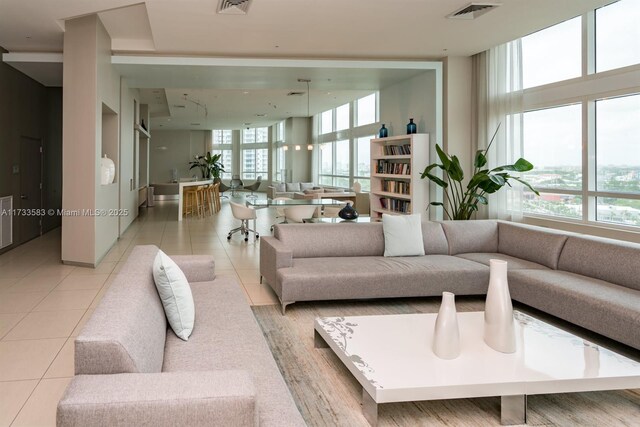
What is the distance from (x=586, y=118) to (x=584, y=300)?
3.69 metres

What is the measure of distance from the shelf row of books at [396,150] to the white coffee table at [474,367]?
227 inches

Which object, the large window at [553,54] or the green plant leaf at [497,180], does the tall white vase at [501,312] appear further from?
the large window at [553,54]

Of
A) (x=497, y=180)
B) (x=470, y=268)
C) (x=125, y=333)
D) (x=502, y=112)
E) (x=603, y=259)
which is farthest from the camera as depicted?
(x=502, y=112)

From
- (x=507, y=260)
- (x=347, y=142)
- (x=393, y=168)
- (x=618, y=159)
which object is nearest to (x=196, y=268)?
(x=507, y=260)

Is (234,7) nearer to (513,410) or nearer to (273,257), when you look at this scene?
(273,257)

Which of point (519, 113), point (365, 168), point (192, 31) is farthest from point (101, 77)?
point (365, 168)

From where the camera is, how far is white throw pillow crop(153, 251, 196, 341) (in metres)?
2.38

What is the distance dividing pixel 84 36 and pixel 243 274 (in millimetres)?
3562

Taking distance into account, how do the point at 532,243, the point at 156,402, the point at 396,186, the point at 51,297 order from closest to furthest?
the point at 156,402, the point at 51,297, the point at 532,243, the point at 396,186

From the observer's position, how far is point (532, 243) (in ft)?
15.9

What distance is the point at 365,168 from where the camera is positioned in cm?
1380

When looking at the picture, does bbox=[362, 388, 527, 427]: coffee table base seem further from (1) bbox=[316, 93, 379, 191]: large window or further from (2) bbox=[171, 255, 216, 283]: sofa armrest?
(1) bbox=[316, 93, 379, 191]: large window

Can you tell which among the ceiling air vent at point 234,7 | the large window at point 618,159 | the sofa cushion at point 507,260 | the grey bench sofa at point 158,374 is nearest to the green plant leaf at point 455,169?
the large window at point 618,159

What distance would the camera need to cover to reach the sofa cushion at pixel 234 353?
173 cm
